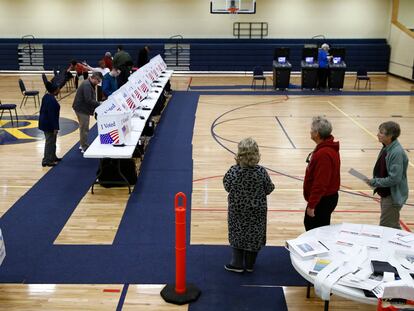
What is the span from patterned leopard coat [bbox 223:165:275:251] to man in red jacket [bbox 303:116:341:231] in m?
0.41

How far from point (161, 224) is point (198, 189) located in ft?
5.05

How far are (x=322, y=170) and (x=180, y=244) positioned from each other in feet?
5.10

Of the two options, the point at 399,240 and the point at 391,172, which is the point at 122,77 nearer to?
the point at 391,172

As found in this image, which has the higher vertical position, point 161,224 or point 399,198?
point 399,198

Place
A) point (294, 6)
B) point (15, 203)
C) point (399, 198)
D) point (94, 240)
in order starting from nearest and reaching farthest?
point (399, 198) < point (94, 240) < point (15, 203) < point (294, 6)

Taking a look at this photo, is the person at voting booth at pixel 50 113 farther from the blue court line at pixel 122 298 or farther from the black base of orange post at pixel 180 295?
the black base of orange post at pixel 180 295

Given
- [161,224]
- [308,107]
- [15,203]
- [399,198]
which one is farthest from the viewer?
[308,107]

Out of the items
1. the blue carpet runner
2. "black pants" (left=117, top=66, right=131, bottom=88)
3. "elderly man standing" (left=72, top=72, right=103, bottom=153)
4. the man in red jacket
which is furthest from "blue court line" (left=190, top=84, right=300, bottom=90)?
the man in red jacket

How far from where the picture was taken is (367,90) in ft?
61.9

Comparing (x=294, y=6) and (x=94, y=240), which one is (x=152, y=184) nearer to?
(x=94, y=240)

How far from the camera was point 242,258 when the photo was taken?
5375 mm

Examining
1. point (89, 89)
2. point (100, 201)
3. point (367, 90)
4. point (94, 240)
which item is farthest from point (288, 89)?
point (94, 240)

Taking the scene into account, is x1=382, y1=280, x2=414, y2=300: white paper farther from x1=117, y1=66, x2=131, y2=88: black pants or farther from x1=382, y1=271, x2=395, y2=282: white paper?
x1=117, y1=66, x2=131, y2=88: black pants

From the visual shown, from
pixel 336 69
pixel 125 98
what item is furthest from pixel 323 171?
pixel 336 69
